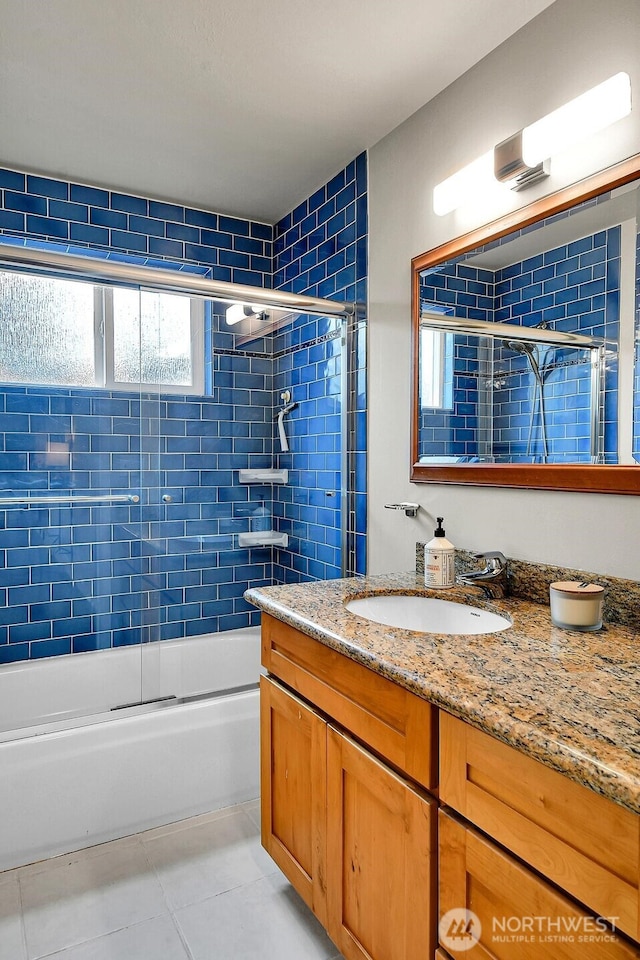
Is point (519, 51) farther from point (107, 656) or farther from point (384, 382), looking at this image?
point (107, 656)

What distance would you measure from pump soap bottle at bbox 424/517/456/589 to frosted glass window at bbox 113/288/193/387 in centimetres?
116

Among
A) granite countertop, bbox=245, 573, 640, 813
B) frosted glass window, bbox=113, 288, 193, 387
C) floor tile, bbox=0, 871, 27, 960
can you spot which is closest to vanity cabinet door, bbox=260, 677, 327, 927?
granite countertop, bbox=245, 573, 640, 813

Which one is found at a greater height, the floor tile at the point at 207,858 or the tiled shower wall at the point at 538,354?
the tiled shower wall at the point at 538,354

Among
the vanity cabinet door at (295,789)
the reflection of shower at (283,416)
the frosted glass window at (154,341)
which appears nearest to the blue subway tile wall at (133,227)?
the frosted glass window at (154,341)

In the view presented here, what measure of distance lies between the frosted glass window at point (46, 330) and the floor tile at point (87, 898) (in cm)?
162

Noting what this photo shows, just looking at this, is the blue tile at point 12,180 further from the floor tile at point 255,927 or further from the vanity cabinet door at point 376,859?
the floor tile at point 255,927

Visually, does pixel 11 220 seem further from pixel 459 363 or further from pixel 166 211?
pixel 459 363

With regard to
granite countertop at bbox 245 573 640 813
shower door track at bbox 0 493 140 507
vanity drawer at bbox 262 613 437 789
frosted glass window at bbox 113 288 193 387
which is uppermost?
frosted glass window at bbox 113 288 193 387

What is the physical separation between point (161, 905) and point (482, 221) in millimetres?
2195

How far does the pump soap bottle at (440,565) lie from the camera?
1.79m

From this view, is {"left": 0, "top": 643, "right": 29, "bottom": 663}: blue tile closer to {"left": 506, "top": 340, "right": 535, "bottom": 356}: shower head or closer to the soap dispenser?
the soap dispenser

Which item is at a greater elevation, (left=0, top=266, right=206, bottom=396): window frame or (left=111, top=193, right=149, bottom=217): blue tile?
(left=111, top=193, right=149, bottom=217): blue tile

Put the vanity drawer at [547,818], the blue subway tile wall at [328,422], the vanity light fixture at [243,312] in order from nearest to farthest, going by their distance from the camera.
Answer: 1. the vanity drawer at [547,818]
2. the vanity light fixture at [243,312]
3. the blue subway tile wall at [328,422]

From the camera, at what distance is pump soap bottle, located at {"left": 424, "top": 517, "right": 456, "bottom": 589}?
1791 millimetres
